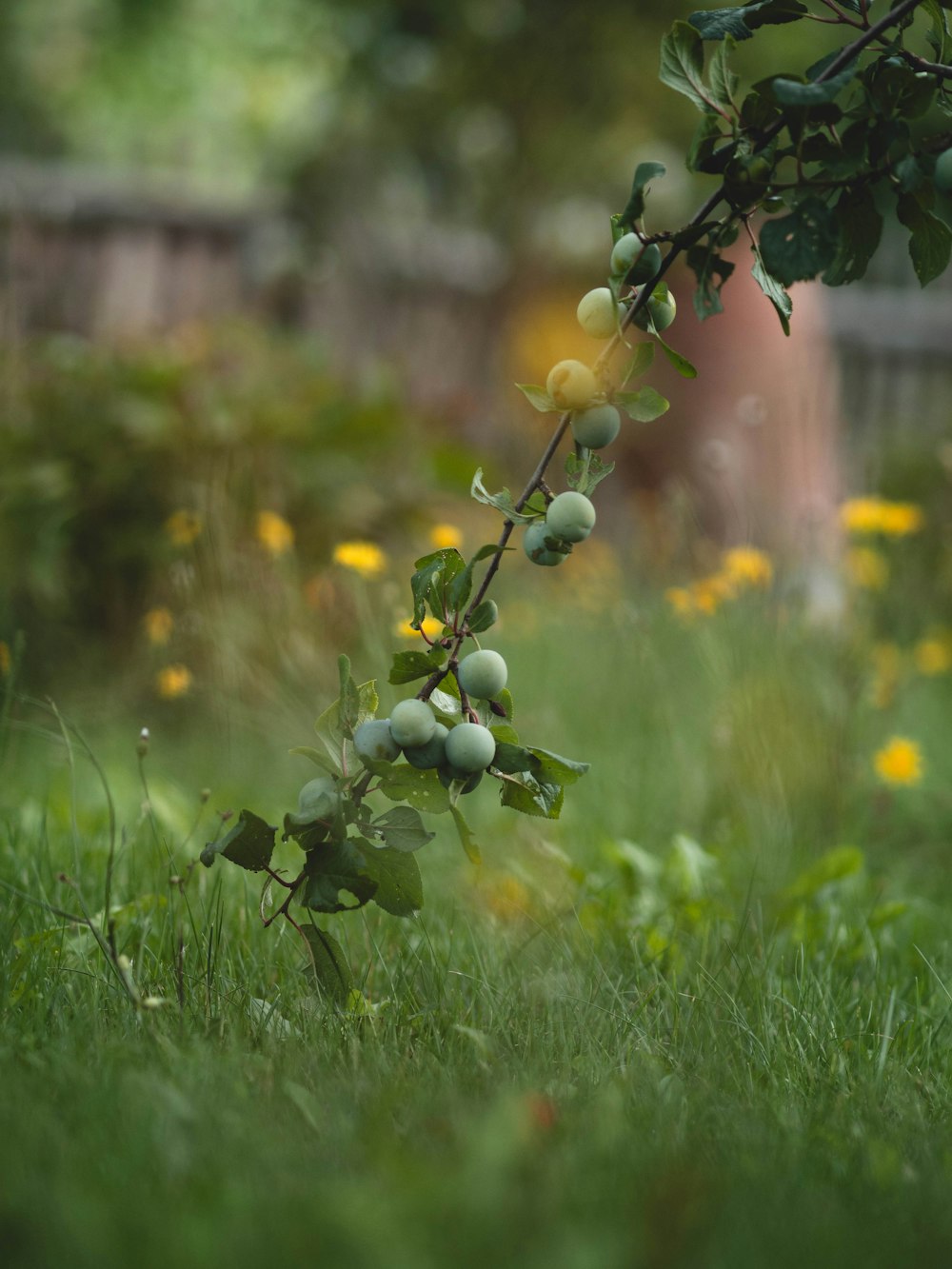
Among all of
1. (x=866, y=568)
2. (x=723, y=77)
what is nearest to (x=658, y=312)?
(x=723, y=77)

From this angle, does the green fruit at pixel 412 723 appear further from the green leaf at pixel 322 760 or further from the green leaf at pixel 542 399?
the green leaf at pixel 542 399

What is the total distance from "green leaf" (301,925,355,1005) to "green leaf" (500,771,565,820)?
24cm

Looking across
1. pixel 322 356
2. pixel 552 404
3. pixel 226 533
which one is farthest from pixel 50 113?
pixel 552 404

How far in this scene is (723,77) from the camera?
1.15 m

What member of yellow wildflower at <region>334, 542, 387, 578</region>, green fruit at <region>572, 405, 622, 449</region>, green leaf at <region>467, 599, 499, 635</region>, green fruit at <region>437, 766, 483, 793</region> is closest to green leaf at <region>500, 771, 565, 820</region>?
green fruit at <region>437, 766, 483, 793</region>

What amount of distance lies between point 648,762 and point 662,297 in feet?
5.25

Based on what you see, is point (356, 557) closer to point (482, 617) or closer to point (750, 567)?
point (750, 567)

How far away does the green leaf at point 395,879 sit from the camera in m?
1.22

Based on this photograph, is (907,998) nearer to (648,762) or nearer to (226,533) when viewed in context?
(648,762)

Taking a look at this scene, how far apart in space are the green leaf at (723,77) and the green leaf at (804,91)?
0.23 feet

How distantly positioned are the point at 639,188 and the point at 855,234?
0.89ft

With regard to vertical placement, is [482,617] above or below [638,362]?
below

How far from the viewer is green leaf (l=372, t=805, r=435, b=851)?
121 centimetres

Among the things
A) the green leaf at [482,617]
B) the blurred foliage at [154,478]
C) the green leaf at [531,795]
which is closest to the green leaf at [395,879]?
the green leaf at [531,795]
